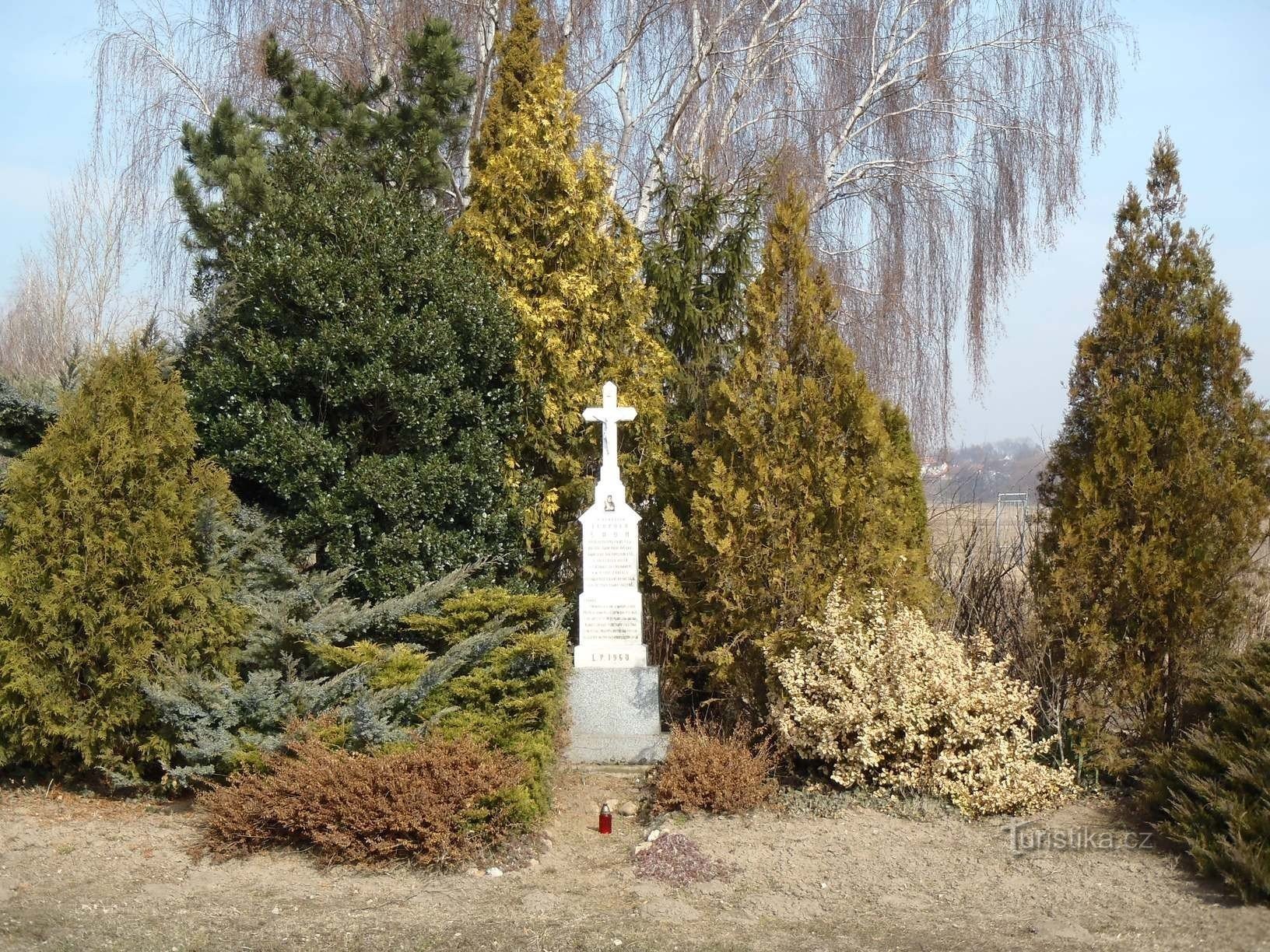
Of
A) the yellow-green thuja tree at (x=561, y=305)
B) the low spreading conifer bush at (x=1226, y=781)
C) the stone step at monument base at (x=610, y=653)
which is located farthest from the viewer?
the yellow-green thuja tree at (x=561, y=305)

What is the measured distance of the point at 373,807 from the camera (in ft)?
16.3

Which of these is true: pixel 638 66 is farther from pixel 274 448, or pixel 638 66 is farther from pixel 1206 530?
pixel 1206 530

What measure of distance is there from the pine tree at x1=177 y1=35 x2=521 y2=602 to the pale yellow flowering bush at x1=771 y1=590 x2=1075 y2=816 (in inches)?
100

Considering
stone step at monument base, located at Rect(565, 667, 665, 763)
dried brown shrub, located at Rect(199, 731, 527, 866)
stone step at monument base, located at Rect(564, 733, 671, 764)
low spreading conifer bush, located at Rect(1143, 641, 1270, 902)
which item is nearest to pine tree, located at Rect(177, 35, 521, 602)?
stone step at monument base, located at Rect(565, 667, 665, 763)

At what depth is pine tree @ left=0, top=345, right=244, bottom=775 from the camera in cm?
581

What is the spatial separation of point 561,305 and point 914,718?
157 inches

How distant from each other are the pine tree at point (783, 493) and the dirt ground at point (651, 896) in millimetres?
1474

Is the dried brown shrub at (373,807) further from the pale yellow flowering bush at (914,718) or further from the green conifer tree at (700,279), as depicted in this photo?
the green conifer tree at (700,279)

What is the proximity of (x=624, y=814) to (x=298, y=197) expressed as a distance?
4815 millimetres

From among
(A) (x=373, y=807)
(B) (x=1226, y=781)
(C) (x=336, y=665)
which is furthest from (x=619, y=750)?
(B) (x=1226, y=781)

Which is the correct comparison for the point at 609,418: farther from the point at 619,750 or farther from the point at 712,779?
the point at 712,779

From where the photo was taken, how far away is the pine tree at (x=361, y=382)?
6.91 metres

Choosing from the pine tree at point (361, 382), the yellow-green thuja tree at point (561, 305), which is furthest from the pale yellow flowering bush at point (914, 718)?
the pine tree at point (361, 382)

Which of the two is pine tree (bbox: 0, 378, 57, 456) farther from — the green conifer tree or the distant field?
the distant field
